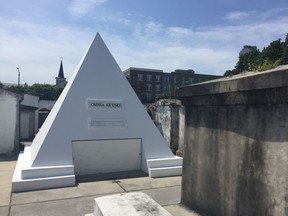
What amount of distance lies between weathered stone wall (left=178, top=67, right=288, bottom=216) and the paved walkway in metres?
0.96

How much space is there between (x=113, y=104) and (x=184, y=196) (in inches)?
198

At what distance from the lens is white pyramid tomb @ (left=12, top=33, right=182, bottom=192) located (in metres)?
9.30

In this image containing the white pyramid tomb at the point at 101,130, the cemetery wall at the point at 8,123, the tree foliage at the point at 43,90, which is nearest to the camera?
the white pyramid tomb at the point at 101,130

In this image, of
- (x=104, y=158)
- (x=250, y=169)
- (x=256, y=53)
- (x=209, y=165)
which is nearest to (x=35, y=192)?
(x=104, y=158)

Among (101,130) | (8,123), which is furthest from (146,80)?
(101,130)

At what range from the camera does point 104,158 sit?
1023 centimetres

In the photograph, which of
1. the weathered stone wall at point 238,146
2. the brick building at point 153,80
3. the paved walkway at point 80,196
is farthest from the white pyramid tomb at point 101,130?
the brick building at point 153,80

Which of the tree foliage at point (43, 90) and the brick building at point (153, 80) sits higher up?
the brick building at point (153, 80)

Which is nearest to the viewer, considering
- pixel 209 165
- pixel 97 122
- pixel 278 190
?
pixel 278 190

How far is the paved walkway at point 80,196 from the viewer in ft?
20.7

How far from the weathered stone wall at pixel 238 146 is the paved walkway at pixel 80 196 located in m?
0.96

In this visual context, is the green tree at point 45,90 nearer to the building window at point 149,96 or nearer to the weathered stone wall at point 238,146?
the building window at point 149,96

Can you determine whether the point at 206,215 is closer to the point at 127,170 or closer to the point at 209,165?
the point at 209,165

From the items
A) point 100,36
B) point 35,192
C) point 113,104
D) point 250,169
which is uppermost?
point 100,36
